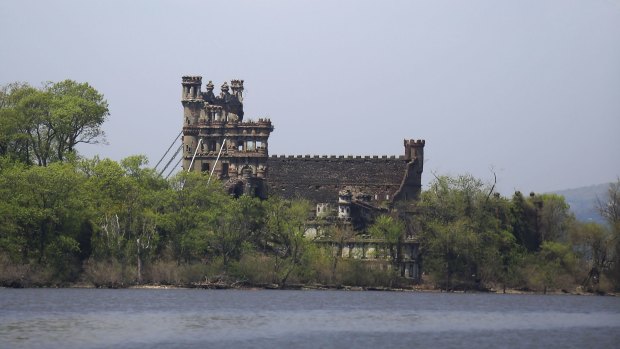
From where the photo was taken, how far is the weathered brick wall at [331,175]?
150 m

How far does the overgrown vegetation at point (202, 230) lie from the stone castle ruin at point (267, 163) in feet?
38.3

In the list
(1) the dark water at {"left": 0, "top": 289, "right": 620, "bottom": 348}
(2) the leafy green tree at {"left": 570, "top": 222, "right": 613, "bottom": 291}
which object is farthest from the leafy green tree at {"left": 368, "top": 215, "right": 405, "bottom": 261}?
(2) the leafy green tree at {"left": 570, "top": 222, "right": 613, "bottom": 291}

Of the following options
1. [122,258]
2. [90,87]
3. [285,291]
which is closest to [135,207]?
[122,258]

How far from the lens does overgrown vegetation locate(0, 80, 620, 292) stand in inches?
4294

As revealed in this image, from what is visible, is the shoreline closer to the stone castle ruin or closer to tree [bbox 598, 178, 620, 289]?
tree [bbox 598, 178, 620, 289]

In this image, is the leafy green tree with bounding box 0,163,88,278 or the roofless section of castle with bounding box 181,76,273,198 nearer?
the leafy green tree with bounding box 0,163,88,278

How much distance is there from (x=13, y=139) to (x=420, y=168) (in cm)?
4166

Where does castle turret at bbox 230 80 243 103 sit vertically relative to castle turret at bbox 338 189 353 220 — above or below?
above

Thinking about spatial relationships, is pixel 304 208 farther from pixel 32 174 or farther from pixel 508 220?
pixel 32 174

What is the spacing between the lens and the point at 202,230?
4562 inches

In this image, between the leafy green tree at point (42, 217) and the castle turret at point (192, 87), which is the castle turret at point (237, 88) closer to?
the castle turret at point (192, 87)

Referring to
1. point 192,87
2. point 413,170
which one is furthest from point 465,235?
point 192,87

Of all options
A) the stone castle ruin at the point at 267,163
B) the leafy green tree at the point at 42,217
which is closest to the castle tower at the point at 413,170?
the stone castle ruin at the point at 267,163

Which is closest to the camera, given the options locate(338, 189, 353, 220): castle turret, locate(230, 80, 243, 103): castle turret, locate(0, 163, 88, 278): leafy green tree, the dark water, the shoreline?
the dark water
